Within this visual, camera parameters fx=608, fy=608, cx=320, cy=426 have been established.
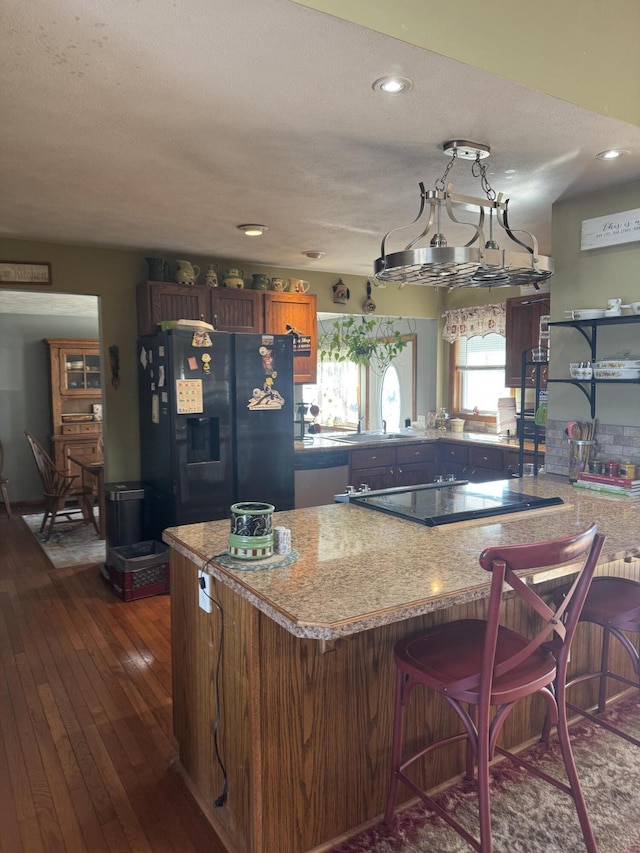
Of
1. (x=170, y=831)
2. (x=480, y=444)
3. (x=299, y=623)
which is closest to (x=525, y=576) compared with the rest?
(x=299, y=623)

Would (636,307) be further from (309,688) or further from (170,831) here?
(170,831)

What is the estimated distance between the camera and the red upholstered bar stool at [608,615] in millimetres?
2133

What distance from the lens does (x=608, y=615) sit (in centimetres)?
212

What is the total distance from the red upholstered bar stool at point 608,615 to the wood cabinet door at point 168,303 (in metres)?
3.25

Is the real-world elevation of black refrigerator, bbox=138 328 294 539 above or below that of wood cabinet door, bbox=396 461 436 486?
above

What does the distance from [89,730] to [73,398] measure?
533cm

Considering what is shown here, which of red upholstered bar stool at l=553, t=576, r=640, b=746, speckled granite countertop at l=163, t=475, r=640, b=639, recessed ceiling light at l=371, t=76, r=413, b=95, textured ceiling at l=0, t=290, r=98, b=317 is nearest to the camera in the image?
speckled granite countertop at l=163, t=475, r=640, b=639

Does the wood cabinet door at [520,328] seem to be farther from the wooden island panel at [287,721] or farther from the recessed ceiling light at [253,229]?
the wooden island panel at [287,721]

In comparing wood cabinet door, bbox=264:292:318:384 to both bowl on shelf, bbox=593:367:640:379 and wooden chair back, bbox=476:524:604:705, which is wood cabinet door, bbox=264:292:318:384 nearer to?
bowl on shelf, bbox=593:367:640:379

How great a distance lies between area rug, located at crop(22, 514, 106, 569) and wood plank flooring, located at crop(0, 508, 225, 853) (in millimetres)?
752

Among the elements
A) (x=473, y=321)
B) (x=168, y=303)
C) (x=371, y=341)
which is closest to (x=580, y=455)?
(x=168, y=303)

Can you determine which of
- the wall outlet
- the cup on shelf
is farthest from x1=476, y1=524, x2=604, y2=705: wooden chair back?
the cup on shelf

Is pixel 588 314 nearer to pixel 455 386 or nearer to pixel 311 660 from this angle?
pixel 311 660

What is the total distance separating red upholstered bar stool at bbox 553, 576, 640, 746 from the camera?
213 cm
